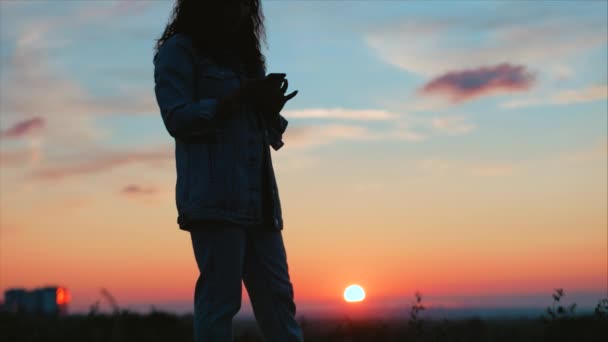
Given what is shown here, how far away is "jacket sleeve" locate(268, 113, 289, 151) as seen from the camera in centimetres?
433

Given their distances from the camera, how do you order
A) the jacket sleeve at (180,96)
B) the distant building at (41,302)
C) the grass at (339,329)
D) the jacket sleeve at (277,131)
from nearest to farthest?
the jacket sleeve at (180,96)
the jacket sleeve at (277,131)
the grass at (339,329)
the distant building at (41,302)

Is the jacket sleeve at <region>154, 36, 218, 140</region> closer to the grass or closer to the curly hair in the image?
the curly hair

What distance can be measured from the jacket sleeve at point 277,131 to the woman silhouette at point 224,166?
0.03m

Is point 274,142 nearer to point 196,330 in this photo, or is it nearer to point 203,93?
point 203,93

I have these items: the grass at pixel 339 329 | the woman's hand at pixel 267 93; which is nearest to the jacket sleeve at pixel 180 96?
the woman's hand at pixel 267 93

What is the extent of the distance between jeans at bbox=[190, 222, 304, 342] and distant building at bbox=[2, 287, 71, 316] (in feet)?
19.7

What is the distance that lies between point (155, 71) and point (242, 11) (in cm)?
52

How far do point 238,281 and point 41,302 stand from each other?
52.1 feet

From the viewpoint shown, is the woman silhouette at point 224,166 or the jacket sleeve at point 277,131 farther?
the jacket sleeve at point 277,131

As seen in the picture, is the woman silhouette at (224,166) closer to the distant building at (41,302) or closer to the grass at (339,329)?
the grass at (339,329)

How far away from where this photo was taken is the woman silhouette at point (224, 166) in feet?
12.8

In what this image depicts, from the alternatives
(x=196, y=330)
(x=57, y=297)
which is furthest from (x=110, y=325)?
(x=57, y=297)

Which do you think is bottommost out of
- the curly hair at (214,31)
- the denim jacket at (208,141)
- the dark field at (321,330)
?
the dark field at (321,330)

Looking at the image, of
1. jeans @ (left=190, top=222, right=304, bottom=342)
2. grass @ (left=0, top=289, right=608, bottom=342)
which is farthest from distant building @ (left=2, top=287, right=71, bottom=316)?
jeans @ (left=190, top=222, right=304, bottom=342)
